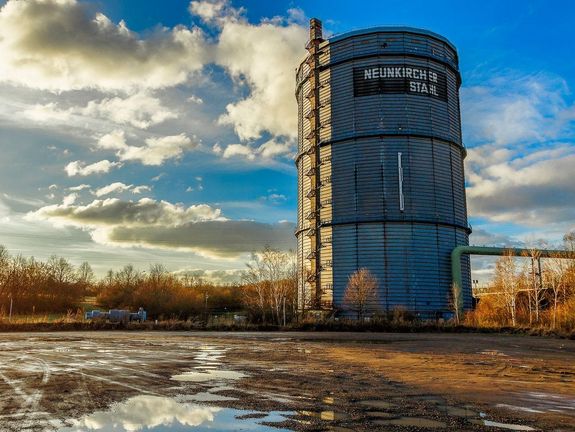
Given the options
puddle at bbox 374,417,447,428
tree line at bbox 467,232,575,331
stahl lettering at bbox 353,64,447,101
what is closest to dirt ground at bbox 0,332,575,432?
puddle at bbox 374,417,447,428

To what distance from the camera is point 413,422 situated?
586 centimetres

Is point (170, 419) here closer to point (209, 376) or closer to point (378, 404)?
point (378, 404)

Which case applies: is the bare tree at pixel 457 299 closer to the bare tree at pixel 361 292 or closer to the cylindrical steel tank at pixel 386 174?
the cylindrical steel tank at pixel 386 174

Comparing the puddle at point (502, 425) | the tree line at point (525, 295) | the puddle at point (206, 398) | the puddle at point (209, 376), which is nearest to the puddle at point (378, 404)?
the puddle at point (502, 425)

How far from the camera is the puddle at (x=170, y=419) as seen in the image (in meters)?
5.74

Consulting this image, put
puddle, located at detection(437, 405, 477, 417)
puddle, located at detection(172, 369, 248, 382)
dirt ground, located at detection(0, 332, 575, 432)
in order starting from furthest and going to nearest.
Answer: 1. puddle, located at detection(172, 369, 248, 382)
2. puddle, located at detection(437, 405, 477, 417)
3. dirt ground, located at detection(0, 332, 575, 432)

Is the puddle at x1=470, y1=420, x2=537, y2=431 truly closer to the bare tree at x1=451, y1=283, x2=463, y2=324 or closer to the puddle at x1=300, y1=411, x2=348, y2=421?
the puddle at x1=300, y1=411, x2=348, y2=421

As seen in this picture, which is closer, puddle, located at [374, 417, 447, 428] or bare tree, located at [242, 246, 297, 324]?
puddle, located at [374, 417, 447, 428]

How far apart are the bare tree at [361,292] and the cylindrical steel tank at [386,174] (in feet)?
1.46

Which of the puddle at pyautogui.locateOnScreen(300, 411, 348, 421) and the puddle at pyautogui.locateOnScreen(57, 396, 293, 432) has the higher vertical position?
the puddle at pyautogui.locateOnScreen(300, 411, 348, 421)

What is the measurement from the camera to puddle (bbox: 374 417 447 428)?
5715mm

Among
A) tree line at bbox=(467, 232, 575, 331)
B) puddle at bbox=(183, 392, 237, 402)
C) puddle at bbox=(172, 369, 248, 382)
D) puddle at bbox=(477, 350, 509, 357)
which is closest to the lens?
puddle at bbox=(183, 392, 237, 402)

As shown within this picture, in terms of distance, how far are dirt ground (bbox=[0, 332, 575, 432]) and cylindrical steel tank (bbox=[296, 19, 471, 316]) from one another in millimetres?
19384

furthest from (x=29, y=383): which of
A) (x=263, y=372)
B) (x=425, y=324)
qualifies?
(x=425, y=324)
